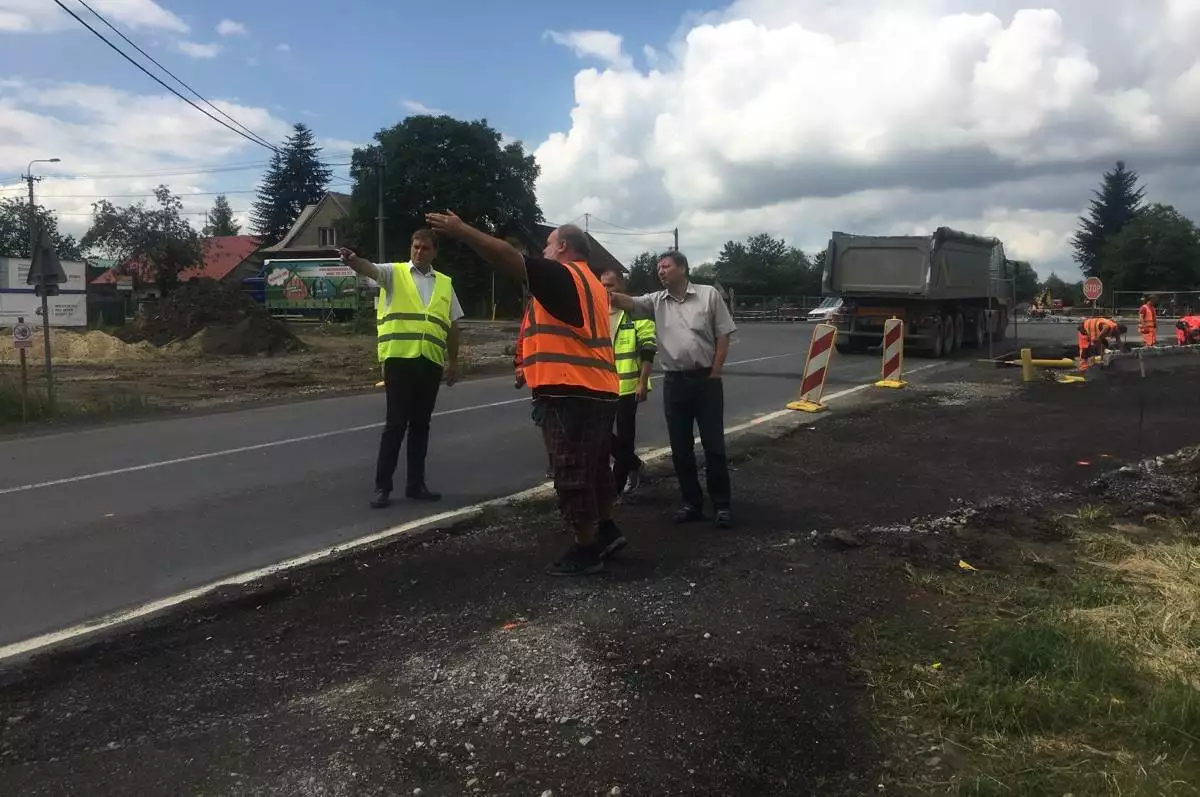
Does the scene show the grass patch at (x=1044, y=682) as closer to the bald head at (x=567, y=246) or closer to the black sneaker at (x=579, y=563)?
the black sneaker at (x=579, y=563)

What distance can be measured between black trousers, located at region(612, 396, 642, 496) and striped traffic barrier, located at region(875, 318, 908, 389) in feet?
30.8

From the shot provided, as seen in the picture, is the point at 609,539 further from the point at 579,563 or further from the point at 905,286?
the point at 905,286

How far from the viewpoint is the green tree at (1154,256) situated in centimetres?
7275

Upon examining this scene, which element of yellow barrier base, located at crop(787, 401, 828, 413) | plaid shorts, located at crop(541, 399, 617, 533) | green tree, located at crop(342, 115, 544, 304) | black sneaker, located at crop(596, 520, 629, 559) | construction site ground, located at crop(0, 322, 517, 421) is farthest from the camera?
green tree, located at crop(342, 115, 544, 304)

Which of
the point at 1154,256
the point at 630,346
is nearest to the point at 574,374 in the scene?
the point at 630,346

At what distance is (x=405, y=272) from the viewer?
6684 mm

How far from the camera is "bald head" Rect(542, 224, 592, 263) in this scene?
185 inches

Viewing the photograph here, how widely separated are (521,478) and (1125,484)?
5.03 meters

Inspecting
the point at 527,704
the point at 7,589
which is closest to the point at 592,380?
the point at 527,704

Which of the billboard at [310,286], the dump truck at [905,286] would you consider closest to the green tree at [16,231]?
the billboard at [310,286]

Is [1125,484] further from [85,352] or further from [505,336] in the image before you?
[505,336]

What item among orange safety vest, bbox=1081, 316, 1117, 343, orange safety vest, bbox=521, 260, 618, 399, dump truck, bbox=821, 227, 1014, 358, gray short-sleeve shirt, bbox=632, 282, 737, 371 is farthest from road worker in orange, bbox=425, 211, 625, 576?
dump truck, bbox=821, 227, 1014, 358

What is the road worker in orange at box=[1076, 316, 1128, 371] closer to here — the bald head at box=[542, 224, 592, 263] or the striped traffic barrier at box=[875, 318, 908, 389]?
the striped traffic barrier at box=[875, 318, 908, 389]

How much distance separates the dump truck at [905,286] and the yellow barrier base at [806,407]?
1047 cm
